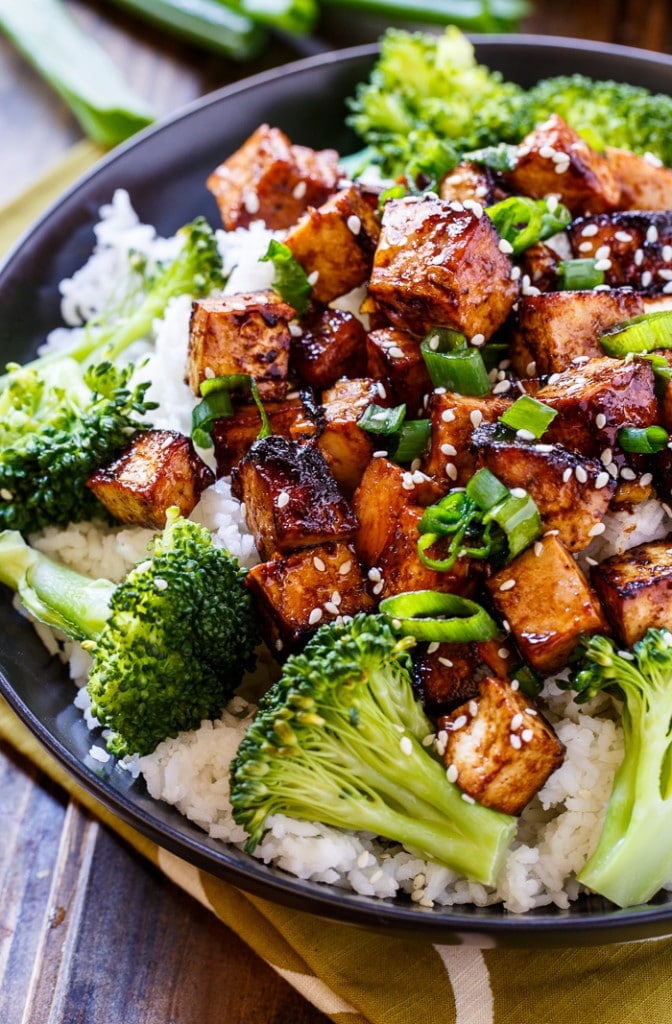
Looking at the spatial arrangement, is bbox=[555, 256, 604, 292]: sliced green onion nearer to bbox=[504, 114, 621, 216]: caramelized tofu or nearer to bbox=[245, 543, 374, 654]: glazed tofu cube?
bbox=[504, 114, 621, 216]: caramelized tofu

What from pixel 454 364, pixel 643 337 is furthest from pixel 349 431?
pixel 643 337

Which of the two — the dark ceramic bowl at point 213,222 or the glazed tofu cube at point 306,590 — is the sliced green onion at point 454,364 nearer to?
the glazed tofu cube at point 306,590

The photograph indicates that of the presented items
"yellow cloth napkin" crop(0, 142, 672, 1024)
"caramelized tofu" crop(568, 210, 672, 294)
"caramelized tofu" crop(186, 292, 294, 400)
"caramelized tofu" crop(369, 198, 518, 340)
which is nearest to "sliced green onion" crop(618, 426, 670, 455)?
"caramelized tofu" crop(369, 198, 518, 340)

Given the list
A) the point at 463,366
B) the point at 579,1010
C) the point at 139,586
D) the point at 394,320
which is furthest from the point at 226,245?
the point at 579,1010

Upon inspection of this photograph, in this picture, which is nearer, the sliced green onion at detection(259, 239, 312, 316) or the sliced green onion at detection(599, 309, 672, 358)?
the sliced green onion at detection(599, 309, 672, 358)

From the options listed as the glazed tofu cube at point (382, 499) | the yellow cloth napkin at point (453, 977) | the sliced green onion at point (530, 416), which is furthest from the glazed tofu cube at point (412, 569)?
the yellow cloth napkin at point (453, 977)
